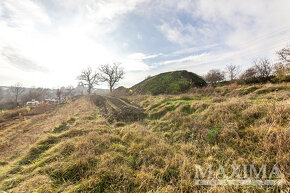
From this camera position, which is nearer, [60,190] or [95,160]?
[60,190]

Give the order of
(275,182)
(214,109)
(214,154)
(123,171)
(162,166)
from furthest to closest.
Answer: (214,109), (214,154), (162,166), (123,171), (275,182)

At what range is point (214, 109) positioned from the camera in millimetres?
5867

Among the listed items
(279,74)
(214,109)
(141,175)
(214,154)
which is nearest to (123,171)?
(141,175)

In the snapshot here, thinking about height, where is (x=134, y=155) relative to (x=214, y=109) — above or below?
below

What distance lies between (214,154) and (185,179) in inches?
62.1

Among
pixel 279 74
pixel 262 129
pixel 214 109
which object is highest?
pixel 279 74

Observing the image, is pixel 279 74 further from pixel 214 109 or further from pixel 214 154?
pixel 214 154

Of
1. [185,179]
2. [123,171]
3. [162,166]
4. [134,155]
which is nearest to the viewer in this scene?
[185,179]
